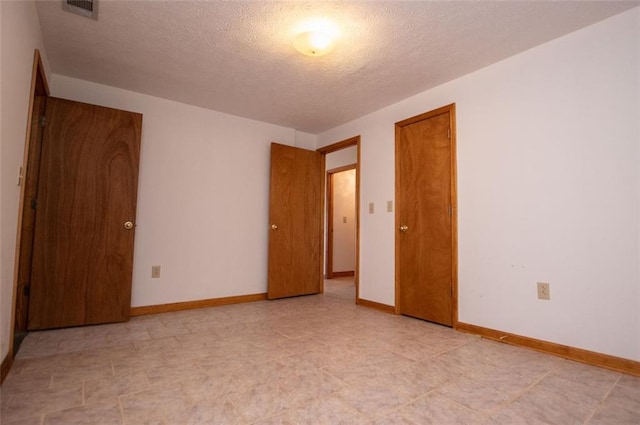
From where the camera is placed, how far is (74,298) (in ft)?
9.06

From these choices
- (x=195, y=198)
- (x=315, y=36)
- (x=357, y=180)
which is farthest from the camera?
(x=357, y=180)

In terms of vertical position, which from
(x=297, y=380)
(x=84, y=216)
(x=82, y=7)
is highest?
(x=82, y=7)

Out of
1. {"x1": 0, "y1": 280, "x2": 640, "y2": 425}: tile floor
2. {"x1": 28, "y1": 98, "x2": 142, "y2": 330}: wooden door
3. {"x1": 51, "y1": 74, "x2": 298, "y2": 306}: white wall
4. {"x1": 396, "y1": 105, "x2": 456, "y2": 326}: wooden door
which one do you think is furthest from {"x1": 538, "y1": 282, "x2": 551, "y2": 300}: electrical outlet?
{"x1": 28, "y1": 98, "x2": 142, "y2": 330}: wooden door

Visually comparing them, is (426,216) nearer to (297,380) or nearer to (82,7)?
(297,380)

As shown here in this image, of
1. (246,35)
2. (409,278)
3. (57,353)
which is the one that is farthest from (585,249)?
(57,353)

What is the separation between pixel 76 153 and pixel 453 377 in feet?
11.3

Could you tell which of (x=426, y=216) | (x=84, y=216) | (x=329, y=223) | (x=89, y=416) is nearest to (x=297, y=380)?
(x=89, y=416)

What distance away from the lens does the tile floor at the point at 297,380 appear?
144 centimetres

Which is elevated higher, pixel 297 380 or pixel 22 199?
pixel 22 199

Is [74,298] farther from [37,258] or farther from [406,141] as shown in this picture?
[406,141]

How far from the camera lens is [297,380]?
5.80 feet

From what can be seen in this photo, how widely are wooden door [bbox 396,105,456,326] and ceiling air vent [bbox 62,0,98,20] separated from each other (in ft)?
8.91

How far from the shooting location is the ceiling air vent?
78.9 inches

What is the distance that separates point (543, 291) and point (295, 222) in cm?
280
